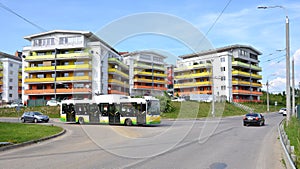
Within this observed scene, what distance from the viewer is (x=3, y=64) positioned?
7569 cm

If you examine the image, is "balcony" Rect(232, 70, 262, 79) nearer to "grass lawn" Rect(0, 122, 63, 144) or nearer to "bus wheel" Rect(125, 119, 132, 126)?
"bus wheel" Rect(125, 119, 132, 126)

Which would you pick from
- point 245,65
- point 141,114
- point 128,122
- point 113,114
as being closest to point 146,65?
point 141,114

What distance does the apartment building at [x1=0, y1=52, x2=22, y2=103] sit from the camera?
244 ft

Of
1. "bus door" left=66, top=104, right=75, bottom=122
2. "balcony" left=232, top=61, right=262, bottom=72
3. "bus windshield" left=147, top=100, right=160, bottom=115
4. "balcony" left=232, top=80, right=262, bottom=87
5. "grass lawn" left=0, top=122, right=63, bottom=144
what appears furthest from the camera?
"balcony" left=232, top=61, right=262, bottom=72

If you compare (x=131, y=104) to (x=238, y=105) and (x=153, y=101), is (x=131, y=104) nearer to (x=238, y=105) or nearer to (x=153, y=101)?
(x=153, y=101)

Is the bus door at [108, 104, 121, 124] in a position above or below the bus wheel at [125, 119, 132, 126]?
above

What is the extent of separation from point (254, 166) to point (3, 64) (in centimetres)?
7791

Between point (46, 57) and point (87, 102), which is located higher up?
point (46, 57)

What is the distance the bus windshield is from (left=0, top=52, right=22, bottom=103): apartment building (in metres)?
55.6

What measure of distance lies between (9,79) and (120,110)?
58138 millimetres

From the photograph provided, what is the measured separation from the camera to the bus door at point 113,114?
2796 centimetres

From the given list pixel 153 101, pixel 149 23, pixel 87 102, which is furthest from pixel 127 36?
pixel 87 102

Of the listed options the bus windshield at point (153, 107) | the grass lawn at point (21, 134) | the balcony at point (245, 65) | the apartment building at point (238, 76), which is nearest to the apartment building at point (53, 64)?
the apartment building at point (238, 76)

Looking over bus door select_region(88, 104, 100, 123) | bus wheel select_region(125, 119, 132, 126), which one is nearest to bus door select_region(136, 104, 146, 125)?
bus wheel select_region(125, 119, 132, 126)
